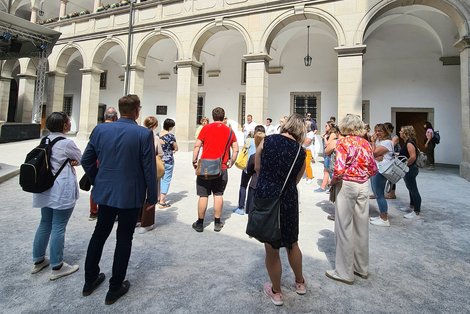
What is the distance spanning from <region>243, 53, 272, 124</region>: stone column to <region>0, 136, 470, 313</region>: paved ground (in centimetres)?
797

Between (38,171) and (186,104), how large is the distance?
1212cm

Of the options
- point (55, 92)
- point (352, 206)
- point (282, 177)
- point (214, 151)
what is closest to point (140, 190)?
point (282, 177)

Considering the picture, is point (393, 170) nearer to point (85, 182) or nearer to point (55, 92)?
point (85, 182)

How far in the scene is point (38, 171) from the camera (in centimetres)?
257

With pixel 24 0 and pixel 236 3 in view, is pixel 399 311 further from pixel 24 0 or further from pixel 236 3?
pixel 24 0

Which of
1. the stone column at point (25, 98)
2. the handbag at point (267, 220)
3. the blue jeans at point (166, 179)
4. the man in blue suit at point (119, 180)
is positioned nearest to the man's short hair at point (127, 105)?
the man in blue suit at point (119, 180)

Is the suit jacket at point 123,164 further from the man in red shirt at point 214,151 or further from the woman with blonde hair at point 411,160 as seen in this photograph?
the woman with blonde hair at point 411,160

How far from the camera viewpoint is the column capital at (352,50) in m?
10.7

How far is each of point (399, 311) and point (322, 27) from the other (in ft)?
49.3

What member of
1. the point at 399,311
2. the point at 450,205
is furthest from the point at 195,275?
the point at 450,205

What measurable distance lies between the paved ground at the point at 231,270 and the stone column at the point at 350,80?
6399 millimetres

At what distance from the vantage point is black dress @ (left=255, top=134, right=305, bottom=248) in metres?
2.35

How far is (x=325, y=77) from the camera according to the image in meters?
15.4

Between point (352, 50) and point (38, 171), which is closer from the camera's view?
point (38, 171)
